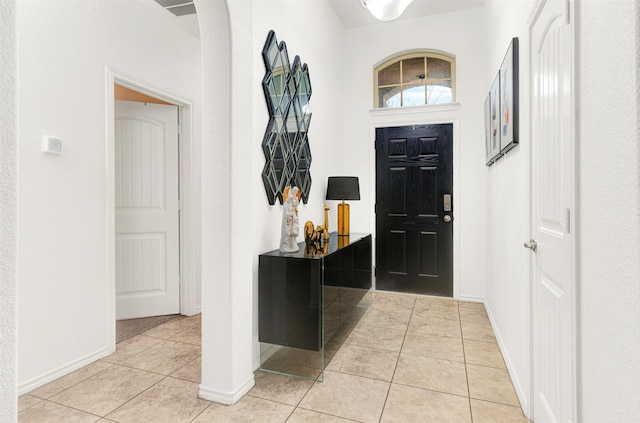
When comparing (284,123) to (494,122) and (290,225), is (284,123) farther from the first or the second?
(494,122)

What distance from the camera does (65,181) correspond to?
230 centimetres

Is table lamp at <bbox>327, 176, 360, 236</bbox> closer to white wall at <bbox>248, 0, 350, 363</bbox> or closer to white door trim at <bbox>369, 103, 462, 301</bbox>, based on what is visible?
white wall at <bbox>248, 0, 350, 363</bbox>

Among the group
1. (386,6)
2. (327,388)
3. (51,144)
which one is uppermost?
(386,6)

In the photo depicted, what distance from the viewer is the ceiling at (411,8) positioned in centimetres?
383

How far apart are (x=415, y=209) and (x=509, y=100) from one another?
6.88ft

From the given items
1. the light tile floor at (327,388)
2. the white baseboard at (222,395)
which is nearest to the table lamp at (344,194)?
the light tile floor at (327,388)

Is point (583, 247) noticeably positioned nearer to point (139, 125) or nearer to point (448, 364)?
point (448, 364)

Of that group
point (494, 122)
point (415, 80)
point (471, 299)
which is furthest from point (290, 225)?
point (415, 80)

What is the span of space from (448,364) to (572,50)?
203cm

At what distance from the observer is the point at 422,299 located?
4008mm

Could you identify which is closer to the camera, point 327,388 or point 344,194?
point 327,388

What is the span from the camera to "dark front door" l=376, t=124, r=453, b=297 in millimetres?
4047

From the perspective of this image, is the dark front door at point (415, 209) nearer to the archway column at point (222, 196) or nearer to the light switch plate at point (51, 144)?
the archway column at point (222, 196)

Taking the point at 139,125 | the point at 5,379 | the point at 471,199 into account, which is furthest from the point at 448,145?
the point at 5,379
